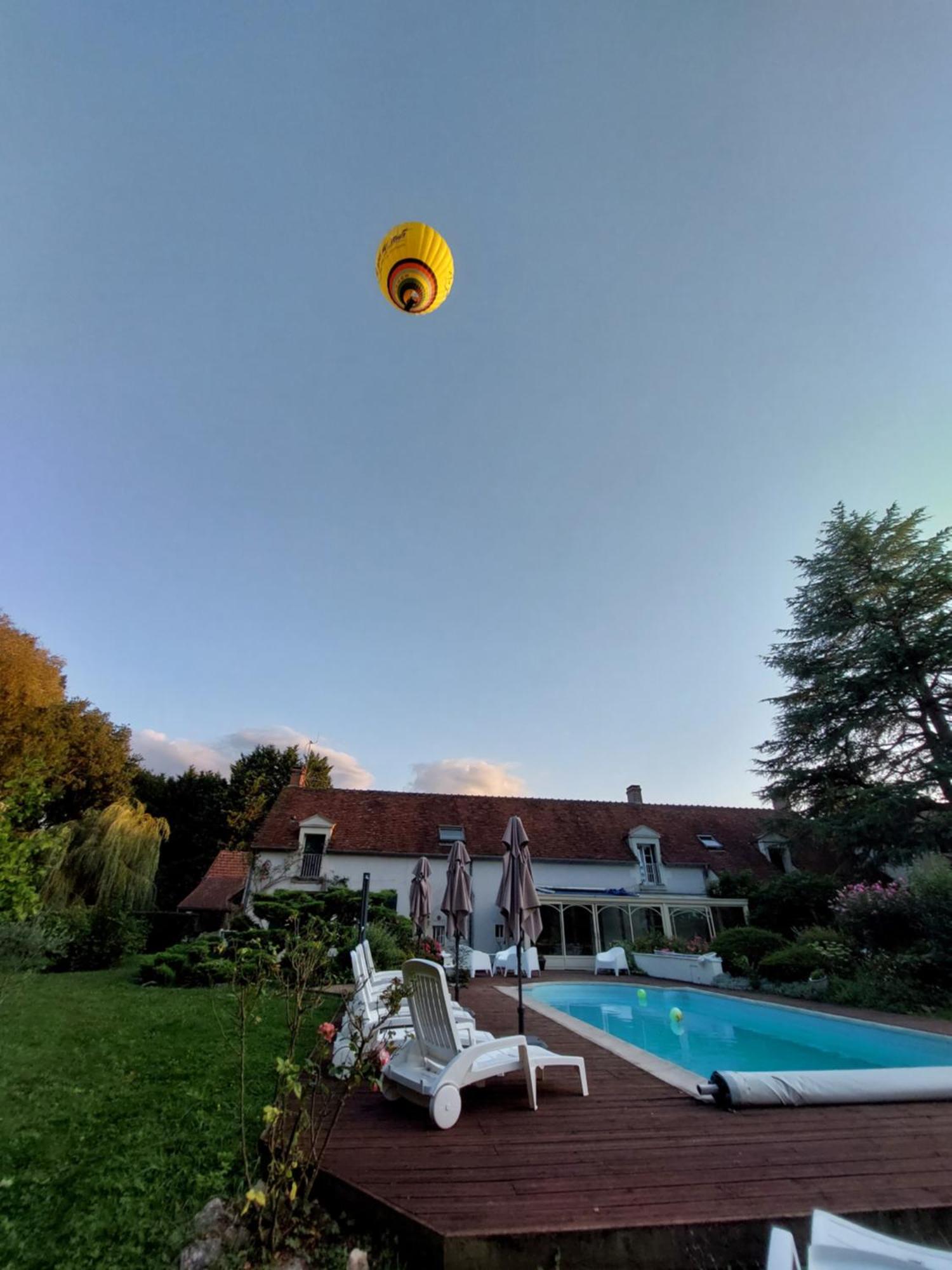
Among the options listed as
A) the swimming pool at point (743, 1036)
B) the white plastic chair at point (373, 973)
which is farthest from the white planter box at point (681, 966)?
the white plastic chair at point (373, 973)

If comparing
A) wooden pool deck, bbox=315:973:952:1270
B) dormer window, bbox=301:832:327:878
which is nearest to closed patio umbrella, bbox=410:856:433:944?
wooden pool deck, bbox=315:973:952:1270

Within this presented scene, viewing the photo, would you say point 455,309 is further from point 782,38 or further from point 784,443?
point 784,443

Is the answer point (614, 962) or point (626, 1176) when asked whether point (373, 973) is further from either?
point (614, 962)

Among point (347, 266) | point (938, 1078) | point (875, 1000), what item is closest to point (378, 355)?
point (347, 266)

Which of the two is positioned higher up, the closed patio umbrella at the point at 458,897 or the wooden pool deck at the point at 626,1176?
the closed patio umbrella at the point at 458,897

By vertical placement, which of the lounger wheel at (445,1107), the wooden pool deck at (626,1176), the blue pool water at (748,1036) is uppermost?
the lounger wheel at (445,1107)

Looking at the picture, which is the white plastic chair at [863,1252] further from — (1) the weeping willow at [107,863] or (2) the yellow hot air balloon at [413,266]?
(1) the weeping willow at [107,863]

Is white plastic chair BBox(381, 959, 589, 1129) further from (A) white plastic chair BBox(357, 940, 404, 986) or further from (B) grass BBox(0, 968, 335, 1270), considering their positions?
(A) white plastic chair BBox(357, 940, 404, 986)
